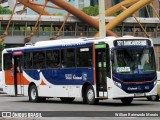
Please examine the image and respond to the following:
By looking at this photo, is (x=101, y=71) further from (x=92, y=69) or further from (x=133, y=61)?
A: (x=133, y=61)

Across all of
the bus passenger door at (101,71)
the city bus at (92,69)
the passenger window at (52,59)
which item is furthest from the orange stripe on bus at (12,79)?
the bus passenger door at (101,71)

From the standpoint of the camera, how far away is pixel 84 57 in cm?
2553

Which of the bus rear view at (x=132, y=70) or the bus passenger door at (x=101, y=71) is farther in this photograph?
the bus passenger door at (x=101, y=71)

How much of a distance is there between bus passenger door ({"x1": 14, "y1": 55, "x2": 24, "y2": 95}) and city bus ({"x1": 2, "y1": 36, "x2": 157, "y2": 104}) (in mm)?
633

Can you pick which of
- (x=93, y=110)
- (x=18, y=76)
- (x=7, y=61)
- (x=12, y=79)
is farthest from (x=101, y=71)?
(x=7, y=61)

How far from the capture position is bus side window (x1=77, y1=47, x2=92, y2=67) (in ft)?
82.7

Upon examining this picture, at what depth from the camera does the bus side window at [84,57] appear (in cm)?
2522

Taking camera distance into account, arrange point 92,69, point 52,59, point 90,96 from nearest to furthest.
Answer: point 92,69
point 90,96
point 52,59

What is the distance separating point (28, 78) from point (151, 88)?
8.27 m

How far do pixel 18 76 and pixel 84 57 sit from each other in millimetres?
6620

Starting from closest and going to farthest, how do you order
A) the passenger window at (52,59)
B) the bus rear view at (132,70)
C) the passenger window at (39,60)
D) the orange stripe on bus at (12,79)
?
the bus rear view at (132,70) < the passenger window at (52,59) < the passenger window at (39,60) < the orange stripe on bus at (12,79)

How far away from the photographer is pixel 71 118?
1753 centimetres

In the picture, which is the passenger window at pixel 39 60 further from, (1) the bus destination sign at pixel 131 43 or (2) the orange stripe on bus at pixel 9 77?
(1) the bus destination sign at pixel 131 43

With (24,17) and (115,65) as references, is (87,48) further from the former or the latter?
(24,17)
